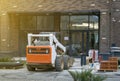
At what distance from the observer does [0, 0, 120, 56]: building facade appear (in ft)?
115

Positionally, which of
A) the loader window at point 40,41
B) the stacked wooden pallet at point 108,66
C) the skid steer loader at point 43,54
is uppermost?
the loader window at point 40,41

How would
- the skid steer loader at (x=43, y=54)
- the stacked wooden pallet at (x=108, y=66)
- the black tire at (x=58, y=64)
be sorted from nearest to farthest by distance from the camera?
the skid steer loader at (x=43, y=54), the black tire at (x=58, y=64), the stacked wooden pallet at (x=108, y=66)

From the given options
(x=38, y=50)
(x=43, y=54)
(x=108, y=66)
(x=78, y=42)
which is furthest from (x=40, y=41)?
(x=78, y=42)

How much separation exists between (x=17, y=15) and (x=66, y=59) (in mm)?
14201

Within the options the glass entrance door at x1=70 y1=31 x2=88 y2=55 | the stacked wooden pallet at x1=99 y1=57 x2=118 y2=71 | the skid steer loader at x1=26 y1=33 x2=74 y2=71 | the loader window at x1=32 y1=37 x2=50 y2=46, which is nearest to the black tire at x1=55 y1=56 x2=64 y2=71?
the skid steer loader at x1=26 y1=33 x2=74 y2=71

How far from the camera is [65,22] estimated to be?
1470 inches

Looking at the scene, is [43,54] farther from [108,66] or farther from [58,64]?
[108,66]

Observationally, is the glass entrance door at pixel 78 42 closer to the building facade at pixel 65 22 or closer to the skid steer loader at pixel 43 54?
the building facade at pixel 65 22

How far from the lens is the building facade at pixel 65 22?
35188mm

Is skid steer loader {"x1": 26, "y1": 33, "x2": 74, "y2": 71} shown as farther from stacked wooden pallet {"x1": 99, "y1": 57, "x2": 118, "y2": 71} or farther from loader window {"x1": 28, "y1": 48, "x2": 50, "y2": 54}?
stacked wooden pallet {"x1": 99, "y1": 57, "x2": 118, "y2": 71}

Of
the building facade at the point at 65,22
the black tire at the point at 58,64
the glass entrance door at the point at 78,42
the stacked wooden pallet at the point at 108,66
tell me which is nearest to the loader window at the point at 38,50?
the black tire at the point at 58,64

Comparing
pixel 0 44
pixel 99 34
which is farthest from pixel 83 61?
pixel 0 44

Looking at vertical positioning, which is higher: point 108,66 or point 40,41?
point 40,41

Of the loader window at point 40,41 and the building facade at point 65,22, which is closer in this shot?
the loader window at point 40,41
